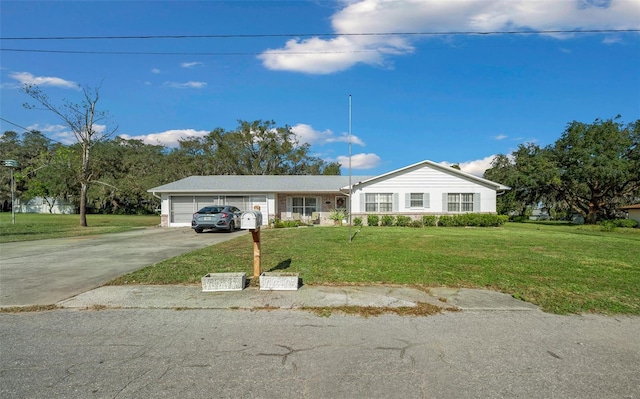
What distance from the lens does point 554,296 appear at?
591 centimetres

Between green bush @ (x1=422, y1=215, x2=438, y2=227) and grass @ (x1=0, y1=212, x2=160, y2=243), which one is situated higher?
green bush @ (x1=422, y1=215, x2=438, y2=227)

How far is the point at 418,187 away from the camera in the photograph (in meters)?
23.7

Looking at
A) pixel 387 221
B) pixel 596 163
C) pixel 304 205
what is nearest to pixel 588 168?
pixel 596 163

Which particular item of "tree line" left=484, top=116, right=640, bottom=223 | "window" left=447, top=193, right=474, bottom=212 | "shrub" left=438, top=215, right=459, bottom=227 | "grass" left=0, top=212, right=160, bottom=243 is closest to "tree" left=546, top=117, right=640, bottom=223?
"tree line" left=484, top=116, right=640, bottom=223

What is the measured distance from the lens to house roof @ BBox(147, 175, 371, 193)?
24.7 meters

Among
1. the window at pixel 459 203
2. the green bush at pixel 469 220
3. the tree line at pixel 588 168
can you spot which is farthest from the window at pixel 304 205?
the tree line at pixel 588 168

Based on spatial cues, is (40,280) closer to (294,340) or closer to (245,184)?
(294,340)

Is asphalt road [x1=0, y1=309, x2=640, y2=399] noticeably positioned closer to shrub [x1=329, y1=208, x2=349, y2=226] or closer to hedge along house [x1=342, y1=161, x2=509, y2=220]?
hedge along house [x1=342, y1=161, x2=509, y2=220]

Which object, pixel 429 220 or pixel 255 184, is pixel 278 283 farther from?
pixel 255 184

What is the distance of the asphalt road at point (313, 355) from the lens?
10.1 ft

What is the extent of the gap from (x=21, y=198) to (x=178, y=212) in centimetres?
4719

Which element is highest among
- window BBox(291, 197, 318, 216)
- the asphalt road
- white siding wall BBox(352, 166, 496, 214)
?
white siding wall BBox(352, 166, 496, 214)

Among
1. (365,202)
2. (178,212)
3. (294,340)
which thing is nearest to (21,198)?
(178,212)

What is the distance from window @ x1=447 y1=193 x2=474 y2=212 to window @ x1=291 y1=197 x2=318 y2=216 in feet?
29.3
